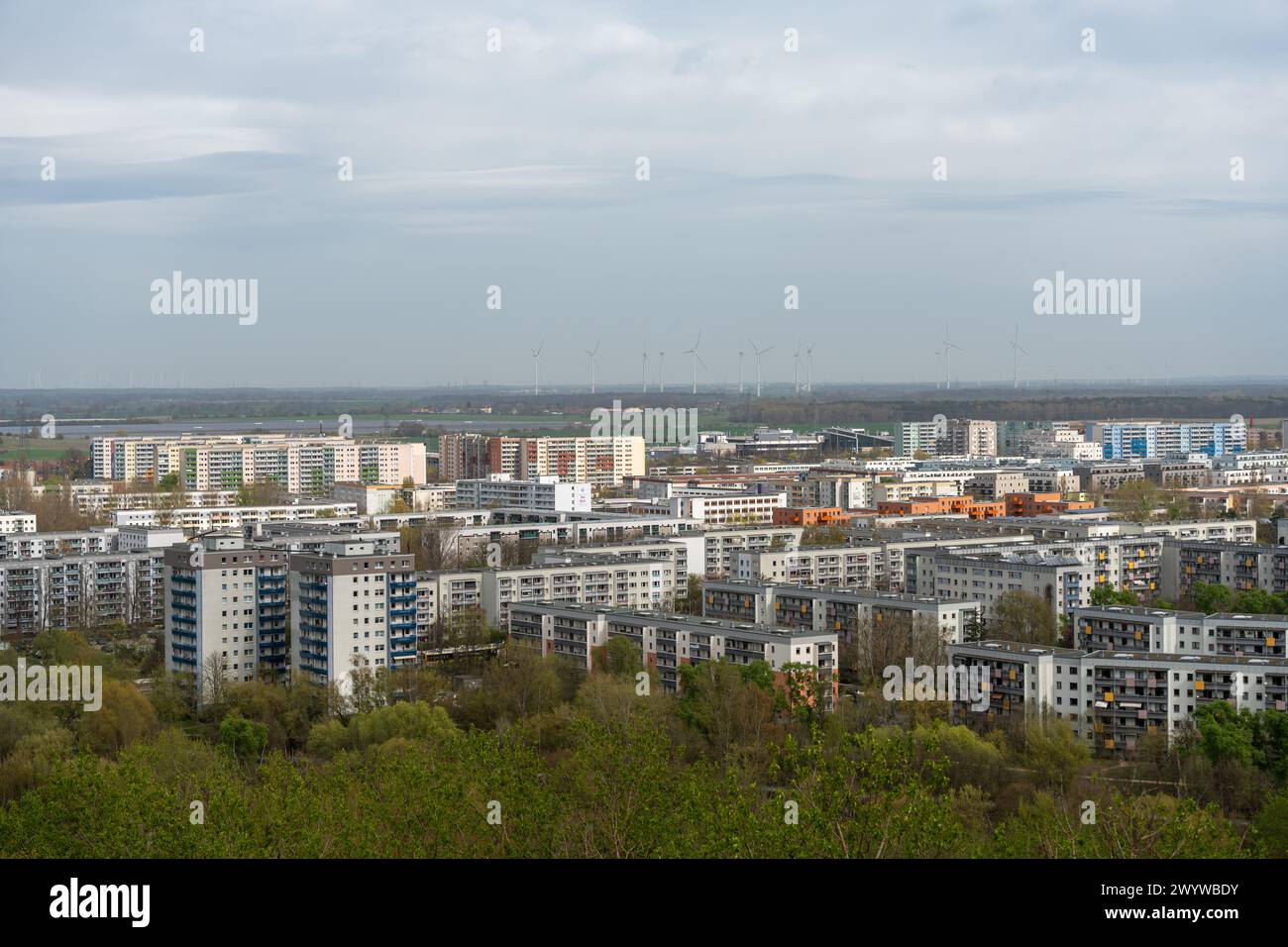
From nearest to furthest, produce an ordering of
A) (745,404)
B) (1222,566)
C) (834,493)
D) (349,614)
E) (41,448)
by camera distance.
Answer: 1. (349,614)
2. (1222,566)
3. (834,493)
4. (41,448)
5. (745,404)

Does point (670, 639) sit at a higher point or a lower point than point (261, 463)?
lower

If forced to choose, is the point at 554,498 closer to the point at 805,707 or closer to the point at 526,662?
the point at 526,662

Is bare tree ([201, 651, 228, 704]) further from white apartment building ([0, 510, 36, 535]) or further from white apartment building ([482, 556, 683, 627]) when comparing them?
white apartment building ([0, 510, 36, 535])

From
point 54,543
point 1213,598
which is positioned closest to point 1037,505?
point 1213,598

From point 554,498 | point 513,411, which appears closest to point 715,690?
point 554,498

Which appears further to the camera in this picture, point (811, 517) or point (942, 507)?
point (942, 507)

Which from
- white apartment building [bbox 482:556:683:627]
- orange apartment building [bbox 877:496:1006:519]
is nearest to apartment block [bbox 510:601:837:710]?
white apartment building [bbox 482:556:683:627]

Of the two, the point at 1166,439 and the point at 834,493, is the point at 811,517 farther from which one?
the point at 1166,439
